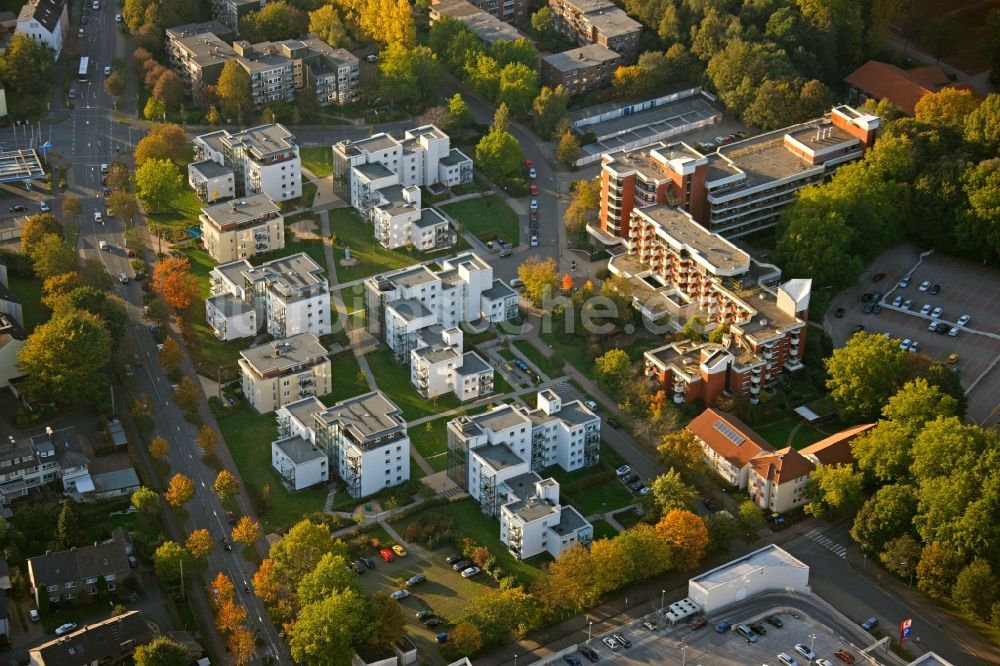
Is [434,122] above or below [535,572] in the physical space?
above

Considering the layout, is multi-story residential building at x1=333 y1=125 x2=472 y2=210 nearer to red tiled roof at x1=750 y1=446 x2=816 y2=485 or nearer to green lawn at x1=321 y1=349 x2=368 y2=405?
green lawn at x1=321 y1=349 x2=368 y2=405

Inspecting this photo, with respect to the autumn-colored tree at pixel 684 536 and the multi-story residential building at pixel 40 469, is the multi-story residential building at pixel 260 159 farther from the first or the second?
A: the autumn-colored tree at pixel 684 536

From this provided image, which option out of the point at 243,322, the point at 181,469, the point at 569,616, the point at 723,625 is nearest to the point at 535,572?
the point at 569,616

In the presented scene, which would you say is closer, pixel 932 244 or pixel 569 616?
pixel 569 616

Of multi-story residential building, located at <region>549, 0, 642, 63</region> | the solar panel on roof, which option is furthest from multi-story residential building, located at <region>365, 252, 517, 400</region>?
multi-story residential building, located at <region>549, 0, 642, 63</region>

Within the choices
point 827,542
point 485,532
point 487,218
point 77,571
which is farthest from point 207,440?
point 827,542

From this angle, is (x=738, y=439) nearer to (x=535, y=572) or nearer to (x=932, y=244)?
(x=535, y=572)

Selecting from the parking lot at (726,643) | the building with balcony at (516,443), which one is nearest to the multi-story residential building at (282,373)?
the building with balcony at (516,443)

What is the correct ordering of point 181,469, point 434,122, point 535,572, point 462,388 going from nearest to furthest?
point 535,572 → point 181,469 → point 462,388 → point 434,122
